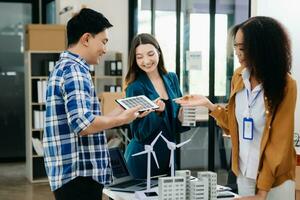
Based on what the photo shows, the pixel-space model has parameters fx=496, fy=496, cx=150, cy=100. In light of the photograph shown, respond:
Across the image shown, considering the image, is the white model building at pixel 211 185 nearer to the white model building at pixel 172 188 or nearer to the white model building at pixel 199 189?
the white model building at pixel 199 189

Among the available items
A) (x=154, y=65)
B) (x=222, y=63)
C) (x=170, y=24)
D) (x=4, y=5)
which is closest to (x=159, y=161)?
(x=154, y=65)

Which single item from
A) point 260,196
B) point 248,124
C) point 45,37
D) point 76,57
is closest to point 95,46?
point 76,57

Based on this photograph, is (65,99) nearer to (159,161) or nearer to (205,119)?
(159,161)

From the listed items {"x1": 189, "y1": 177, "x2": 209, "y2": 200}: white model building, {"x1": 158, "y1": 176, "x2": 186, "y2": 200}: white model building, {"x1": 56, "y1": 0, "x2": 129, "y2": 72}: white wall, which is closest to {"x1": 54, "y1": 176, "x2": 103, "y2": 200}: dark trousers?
{"x1": 158, "y1": 176, "x2": 186, "y2": 200}: white model building

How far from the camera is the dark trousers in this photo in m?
2.15

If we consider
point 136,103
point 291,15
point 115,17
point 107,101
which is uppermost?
point 115,17

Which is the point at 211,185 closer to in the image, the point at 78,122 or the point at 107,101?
the point at 78,122

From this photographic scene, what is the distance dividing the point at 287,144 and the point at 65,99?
95 cm

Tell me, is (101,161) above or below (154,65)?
below

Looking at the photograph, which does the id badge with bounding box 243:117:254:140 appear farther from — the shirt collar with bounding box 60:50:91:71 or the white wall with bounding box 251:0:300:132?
the white wall with bounding box 251:0:300:132

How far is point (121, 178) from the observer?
270cm

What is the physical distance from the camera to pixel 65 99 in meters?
2.08

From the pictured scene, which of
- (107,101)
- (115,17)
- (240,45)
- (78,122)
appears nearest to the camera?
(78,122)

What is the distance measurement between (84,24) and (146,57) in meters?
0.72
